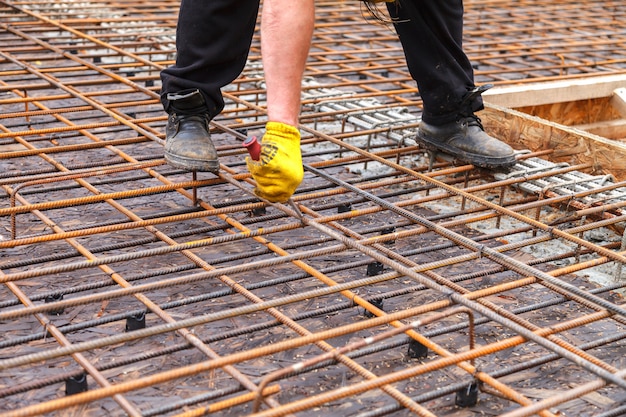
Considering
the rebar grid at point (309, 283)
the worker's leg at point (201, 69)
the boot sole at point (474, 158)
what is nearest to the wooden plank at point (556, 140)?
the rebar grid at point (309, 283)

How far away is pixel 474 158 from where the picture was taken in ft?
9.12

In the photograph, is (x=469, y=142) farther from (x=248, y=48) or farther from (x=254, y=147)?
(x=254, y=147)

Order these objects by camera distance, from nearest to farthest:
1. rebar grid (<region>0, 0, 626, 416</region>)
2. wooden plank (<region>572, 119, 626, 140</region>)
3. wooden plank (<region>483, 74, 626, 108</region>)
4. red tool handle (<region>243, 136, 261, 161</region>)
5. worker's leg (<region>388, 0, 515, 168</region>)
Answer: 1. rebar grid (<region>0, 0, 626, 416</region>)
2. red tool handle (<region>243, 136, 261, 161</region>)
3. worker's leg (<region>388, 0, 515, 168</region>)
4. wooden plank (<region>483, 74, 626, 108</region>)
5. wooden plank (<region>572, 119, 626, 140</region>)

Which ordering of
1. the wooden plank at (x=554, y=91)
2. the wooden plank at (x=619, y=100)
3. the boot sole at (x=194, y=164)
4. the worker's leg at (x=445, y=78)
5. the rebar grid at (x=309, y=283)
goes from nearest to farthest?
the rebar grid at (x=309, y=283) < the boot sole at (x=194, y=164) < the worker's leg at (x=445, y=78) < the wooden plank at (x=554, y=91) < the wooden plank at (x=619, y=100)

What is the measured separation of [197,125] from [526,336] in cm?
120

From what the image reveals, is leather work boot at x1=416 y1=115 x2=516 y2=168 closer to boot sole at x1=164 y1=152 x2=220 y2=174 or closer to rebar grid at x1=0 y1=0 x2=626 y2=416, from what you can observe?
rebar grid at x1=0 y1=0 x2=626 y2=416

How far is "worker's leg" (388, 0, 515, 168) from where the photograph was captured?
2.71 meters

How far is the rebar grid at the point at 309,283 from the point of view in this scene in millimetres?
1641

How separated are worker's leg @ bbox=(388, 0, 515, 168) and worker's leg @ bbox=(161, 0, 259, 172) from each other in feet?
1.68

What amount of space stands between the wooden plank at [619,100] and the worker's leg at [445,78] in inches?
45.0

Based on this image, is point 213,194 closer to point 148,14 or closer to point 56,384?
point 56,384

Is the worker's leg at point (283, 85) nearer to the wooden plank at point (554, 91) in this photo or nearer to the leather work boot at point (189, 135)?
the leather work boot at point (189, 135)

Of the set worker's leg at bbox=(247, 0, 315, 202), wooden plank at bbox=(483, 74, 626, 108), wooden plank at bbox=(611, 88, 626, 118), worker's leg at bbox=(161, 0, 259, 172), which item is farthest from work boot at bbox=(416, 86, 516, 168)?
A: wooden plank at bbox=(611, 88, 626, 118)

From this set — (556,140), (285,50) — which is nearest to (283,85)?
(285,50)
